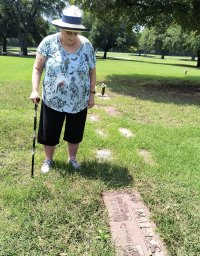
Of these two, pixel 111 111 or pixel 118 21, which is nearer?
A: pixel 111 111

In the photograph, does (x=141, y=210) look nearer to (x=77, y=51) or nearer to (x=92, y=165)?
(x=92, y=165)

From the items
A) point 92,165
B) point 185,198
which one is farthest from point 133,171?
point 185,198

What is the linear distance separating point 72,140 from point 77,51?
1.17m

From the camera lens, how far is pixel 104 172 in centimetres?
472

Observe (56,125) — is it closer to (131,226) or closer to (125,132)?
(131,226)

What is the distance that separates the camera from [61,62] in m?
4.09

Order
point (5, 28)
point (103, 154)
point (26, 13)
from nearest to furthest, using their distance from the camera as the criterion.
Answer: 1. point (103, 154)
2. point (26, 13)
3. point (5, 28)

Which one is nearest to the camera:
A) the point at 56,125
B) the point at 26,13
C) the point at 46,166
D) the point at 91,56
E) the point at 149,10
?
the point at 91,56

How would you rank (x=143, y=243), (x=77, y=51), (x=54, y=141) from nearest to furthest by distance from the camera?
(x=143, y=243) < (x=77, y=51) < (x=54, y=141)

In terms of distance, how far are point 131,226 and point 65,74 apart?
6.10 ft

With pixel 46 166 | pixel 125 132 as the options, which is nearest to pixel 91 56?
pixel 46 166

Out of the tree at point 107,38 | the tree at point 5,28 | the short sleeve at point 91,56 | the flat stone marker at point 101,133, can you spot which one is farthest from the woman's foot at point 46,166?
Result: the tree at point 107,38

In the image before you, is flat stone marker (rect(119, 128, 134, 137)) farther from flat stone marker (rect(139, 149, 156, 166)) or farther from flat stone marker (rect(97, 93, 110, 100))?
flat stone marker (rect(97, 93, 110, 100))

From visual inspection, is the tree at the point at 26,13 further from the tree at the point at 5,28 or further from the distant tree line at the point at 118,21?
the tree at the point at 5,28
